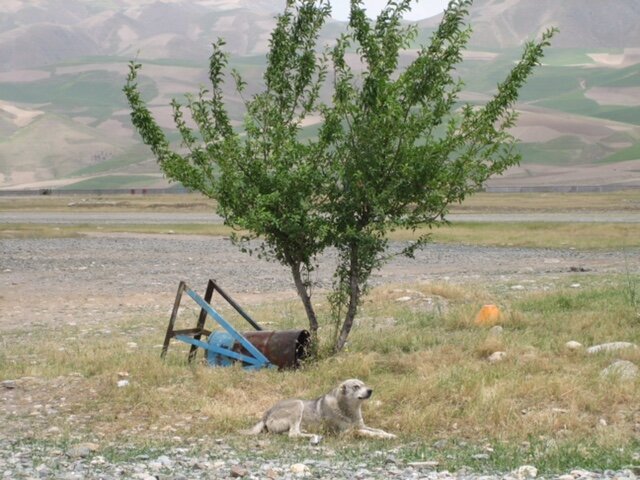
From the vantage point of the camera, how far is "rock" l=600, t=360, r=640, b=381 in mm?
14391

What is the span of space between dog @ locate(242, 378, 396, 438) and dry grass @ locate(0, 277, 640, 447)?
53 cm

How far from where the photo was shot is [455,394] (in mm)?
13773

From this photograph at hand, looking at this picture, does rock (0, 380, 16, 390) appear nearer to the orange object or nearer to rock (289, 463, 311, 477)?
rock (289, 463, 311, 477)

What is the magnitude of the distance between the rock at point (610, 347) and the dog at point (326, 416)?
5320 millimetres

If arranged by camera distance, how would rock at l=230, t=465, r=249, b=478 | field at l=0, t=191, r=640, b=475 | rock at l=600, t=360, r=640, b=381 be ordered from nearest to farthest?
rock at l=230, t=465, r=249, b=478 < field at l=0, t=191, r=640, b=475 < rock at l=600, t=360, r=640, b=381

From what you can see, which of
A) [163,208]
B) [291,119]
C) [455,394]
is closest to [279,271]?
[291,119]

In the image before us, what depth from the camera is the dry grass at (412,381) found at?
13000mm

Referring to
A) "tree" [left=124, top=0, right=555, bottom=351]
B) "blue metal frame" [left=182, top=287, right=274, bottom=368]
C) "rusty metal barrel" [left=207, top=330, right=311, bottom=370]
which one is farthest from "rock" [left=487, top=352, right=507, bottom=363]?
"blue metal frame" [left=182, top=287, right=274, bottom=368]

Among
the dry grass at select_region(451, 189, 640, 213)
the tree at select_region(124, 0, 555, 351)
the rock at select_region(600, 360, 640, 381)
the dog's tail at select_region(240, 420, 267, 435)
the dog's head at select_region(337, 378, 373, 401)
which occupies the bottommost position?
the dry grass at select_region(451, 189, 640, 213)

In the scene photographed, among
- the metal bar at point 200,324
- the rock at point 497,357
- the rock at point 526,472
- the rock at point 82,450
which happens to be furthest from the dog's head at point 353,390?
the metal bar at point 200,324

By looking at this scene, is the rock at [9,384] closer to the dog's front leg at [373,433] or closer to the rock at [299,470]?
the dog's front leg at [373,433]

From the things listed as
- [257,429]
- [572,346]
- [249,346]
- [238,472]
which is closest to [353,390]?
[257,429]

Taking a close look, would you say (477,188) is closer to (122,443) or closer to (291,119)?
(291,119)

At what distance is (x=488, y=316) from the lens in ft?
66.6
